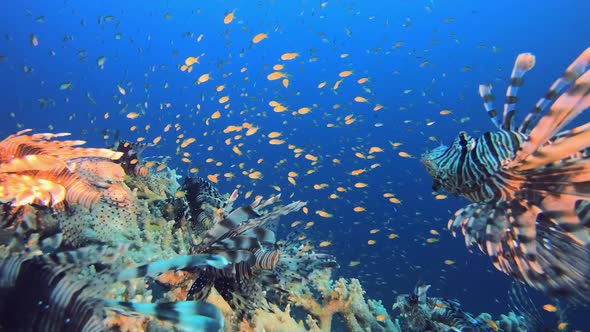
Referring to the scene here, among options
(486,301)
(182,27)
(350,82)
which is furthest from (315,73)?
(486,301)

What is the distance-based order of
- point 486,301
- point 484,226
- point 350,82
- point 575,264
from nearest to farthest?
1. point 575,264
2. point 484,226
3. point 486,301
4. point 350,82

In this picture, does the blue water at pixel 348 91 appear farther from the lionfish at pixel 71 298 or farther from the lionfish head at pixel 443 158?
the lionfish at pixel 71 298

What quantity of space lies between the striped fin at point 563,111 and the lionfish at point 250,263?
1289mm

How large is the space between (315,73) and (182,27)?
26446 millimetres

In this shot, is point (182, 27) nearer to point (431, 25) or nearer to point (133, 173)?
point (431, 25)

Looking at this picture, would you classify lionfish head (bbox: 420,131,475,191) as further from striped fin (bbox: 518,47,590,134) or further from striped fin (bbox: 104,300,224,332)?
striped fin (bbox: 104,300,224,332)

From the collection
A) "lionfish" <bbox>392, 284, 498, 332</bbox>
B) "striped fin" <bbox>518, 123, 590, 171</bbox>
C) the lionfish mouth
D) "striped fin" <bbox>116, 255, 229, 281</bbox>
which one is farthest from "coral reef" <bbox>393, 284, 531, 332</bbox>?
"striped fin" <bbox>116, 255, 229, 281</bbox>

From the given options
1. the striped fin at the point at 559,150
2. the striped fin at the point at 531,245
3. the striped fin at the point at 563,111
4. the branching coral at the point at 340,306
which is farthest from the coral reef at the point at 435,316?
the striped fin at the point at 563,111

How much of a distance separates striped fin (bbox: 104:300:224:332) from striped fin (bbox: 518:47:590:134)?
1.89m

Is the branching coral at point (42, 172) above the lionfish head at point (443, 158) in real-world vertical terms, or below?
above

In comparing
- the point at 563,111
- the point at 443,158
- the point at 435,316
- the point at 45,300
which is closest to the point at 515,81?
the point at 443,158

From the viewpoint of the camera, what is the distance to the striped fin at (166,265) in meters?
1.00

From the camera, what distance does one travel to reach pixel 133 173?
4.04 m

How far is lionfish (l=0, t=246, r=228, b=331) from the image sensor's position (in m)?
0.92
